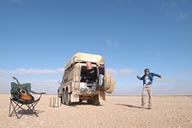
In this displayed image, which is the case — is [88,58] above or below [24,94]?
above

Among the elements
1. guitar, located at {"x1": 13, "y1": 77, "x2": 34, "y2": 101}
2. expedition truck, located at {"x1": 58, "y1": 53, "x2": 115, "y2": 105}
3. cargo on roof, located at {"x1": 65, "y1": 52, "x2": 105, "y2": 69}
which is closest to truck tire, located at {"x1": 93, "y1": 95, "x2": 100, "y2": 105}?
expedition truck, located at {"x1": 58, "y1": 53, "x2": 115, "y2": 105}

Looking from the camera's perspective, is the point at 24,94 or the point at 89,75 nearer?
the point at 24,94

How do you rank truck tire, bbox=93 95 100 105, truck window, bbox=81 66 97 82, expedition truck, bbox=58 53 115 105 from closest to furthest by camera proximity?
expedition truck, bbox=58 53 115 105, truck tire, bbox=93 95 100 105, truck window, bbox=81 66 97 82

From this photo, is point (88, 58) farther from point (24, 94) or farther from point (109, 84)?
point (24, 94)

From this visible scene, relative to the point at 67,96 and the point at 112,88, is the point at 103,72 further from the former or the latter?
the point at 67,96

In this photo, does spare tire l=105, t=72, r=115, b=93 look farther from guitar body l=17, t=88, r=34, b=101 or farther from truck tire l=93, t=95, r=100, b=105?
guitar body l=17, t=88, r=34, b=101

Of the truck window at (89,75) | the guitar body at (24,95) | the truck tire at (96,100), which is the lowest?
the truck tire at (96,100)

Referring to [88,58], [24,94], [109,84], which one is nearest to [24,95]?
[24,94]

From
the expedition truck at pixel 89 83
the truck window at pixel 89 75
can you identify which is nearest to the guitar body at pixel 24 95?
the expedition truck at pixel 89 83

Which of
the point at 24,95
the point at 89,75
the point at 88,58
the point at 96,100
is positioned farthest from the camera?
the point at 89,75

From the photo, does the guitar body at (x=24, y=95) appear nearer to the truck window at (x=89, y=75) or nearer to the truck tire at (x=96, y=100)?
the truck tire at (x=96, y=100)

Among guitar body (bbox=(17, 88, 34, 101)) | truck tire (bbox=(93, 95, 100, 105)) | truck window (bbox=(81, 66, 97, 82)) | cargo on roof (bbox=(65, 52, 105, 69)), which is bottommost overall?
truck tire (bbox=(93, 95, 100, 105))

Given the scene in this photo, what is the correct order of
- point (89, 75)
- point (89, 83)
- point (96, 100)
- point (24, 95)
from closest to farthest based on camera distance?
point (24, 95)
point (89, 83)
point (96, 100)
point (89, 75)

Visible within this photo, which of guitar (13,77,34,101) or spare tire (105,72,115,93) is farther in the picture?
spare tire (105,72,115,93)
